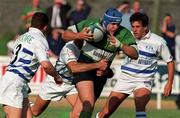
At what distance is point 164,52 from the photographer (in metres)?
15.3

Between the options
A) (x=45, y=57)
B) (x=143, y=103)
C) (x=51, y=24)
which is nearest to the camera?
(x=45, y=57)

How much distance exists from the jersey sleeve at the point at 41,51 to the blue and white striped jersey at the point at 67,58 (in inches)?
67.2

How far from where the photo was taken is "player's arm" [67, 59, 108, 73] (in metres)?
13.6

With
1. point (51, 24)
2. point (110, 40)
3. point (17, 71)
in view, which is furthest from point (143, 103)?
point (51, 24)

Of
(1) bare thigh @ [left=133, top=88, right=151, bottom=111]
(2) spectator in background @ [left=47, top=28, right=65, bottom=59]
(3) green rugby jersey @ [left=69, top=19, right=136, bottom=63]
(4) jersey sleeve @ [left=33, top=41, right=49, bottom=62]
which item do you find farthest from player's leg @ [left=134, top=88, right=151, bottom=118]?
(2) spectator in background @ [left=47, top=28, right=65, bottom=59]

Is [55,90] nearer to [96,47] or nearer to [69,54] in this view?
[69,54]

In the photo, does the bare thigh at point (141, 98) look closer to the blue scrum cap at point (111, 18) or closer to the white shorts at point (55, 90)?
the white shorts at point (55, 90)

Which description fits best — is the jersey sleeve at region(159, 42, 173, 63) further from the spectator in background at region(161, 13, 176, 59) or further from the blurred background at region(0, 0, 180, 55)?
the blurred background at region(0, 0, 180, 55)

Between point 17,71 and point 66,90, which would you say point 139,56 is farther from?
point 17,71

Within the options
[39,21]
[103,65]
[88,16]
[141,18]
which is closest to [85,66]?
[103,65]

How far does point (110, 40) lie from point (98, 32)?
23 cm

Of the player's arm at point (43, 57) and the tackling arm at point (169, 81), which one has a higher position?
the player's arm at point (43, 57)

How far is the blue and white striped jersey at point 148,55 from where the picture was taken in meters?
15.3

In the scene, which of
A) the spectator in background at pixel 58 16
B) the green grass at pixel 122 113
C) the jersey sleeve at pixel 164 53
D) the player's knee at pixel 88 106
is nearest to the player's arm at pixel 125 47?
the player's knee at pixel 88 106
